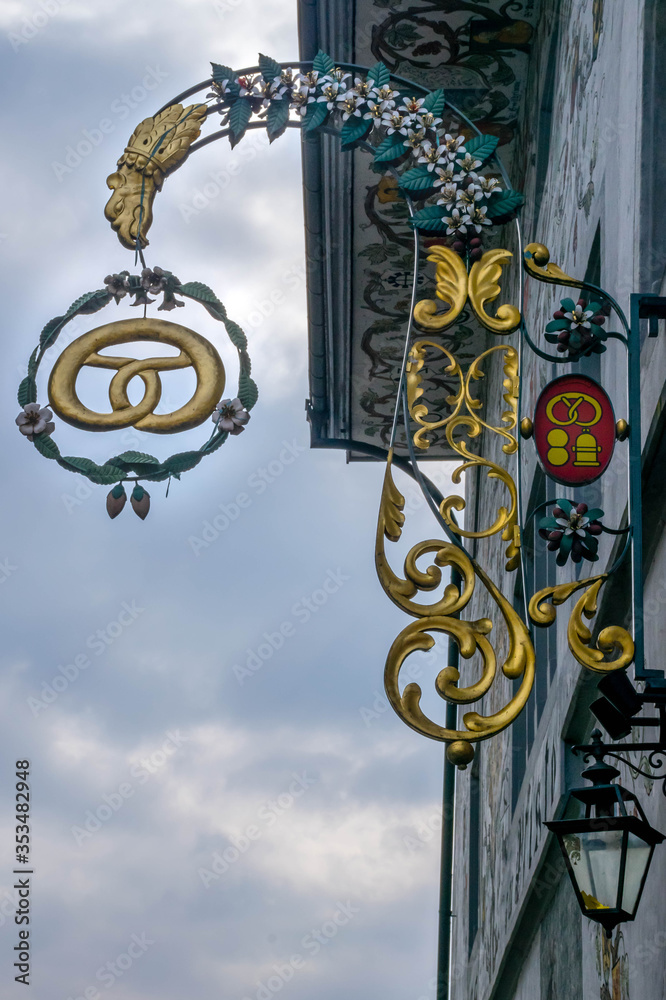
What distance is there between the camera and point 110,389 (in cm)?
361

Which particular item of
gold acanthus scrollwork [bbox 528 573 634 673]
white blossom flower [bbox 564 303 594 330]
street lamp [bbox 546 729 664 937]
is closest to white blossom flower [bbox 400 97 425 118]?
white blossom flower [bbox 564 303 594 330]

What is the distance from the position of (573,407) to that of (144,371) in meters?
1.08

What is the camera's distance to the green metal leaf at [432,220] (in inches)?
156

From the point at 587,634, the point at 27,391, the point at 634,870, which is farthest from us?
the point at 27,391

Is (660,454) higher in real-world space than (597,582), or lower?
higher

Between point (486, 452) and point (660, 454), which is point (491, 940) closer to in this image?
point (486, 452)

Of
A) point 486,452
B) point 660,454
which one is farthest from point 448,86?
point 660,454

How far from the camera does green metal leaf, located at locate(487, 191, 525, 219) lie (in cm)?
Result: 396

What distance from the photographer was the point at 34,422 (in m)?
3.65

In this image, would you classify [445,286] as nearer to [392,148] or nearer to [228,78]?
[392,148]

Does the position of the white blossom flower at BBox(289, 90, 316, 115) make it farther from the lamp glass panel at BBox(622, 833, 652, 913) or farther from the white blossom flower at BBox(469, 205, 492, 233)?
the lamp glass panel at BBox(622, 833, 652, 913)

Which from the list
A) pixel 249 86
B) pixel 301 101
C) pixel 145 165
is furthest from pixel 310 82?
pixel 145 165

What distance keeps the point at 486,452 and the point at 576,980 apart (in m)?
5.55

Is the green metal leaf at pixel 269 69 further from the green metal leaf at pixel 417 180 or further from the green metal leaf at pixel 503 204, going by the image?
the green metal leaf at pixel 503 204
